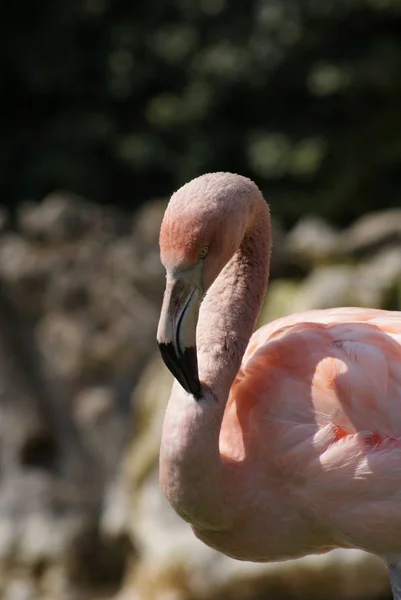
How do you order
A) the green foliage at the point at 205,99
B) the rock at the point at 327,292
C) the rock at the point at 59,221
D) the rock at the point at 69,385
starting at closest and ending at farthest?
the rock at the point at 327,292 < the rock at the point at 69,385 < the rock at the point at 59,221 < the green foliage at the point at 205,99

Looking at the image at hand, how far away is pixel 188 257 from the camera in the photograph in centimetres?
231

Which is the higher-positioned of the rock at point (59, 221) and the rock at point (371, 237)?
the rock at point (371, 237)

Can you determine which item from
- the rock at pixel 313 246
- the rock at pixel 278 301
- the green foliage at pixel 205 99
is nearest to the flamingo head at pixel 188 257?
the rock at pixel 278 301

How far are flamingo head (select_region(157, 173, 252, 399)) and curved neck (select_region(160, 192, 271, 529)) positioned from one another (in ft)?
0.46

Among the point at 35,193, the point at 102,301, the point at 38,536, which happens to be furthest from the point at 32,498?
the point at 35,193

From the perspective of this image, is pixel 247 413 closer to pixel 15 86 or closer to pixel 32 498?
pixel 32 498

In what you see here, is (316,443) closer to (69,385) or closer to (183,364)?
(183,364)

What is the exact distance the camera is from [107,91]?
11.7 metres

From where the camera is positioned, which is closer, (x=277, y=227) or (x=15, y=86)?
(x=277, y=227)

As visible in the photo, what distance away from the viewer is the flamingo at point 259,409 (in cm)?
236

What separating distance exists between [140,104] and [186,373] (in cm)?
978

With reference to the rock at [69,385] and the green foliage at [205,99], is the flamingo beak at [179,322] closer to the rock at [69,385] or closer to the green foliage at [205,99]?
the rock at [69,385]

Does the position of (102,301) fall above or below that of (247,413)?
below

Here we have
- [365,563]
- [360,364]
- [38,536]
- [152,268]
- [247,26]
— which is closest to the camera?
[360,364]
